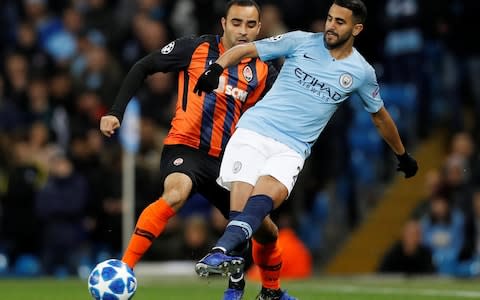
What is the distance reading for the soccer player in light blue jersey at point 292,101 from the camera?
8852 millimetres

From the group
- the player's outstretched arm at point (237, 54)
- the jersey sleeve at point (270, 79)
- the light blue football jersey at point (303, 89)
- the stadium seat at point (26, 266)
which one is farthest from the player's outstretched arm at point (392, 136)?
the stadium seat at point (26, 266)

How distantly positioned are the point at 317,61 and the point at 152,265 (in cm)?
820

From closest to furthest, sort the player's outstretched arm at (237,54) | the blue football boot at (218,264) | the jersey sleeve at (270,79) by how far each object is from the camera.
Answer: the blue football boot at (218,264) < the player's outstretched arm at (237,54) < the jersey sleeve at (270,79)

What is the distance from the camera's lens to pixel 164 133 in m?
17.8

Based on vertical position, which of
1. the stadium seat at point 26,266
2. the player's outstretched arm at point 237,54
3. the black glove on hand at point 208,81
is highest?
the player's outstretched arm at point 237,54

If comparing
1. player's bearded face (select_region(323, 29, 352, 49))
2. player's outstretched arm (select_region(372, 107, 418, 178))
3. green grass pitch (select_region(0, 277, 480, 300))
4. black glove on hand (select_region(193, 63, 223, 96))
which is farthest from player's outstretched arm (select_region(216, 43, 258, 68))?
green grass pitch (select_region(0, 277, 480, 300))

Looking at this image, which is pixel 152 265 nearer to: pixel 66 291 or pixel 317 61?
pixel 66 291

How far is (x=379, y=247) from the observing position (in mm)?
17781

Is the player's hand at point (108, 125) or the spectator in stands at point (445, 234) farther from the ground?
the player's hand at point (108, 125)

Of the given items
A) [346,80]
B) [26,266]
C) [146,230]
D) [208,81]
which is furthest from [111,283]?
[26,266]

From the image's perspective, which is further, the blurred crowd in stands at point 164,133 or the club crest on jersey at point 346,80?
the blurred crowd in stands at point 164,133

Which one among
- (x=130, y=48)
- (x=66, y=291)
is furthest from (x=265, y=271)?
(x=130, y=48)

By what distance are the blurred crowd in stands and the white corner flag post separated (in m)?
0.23

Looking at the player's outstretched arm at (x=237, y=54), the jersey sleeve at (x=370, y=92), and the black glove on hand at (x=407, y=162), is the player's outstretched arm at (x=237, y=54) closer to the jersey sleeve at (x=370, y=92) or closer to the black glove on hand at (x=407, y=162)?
the jersey sleeve at (x=370, y=92)
